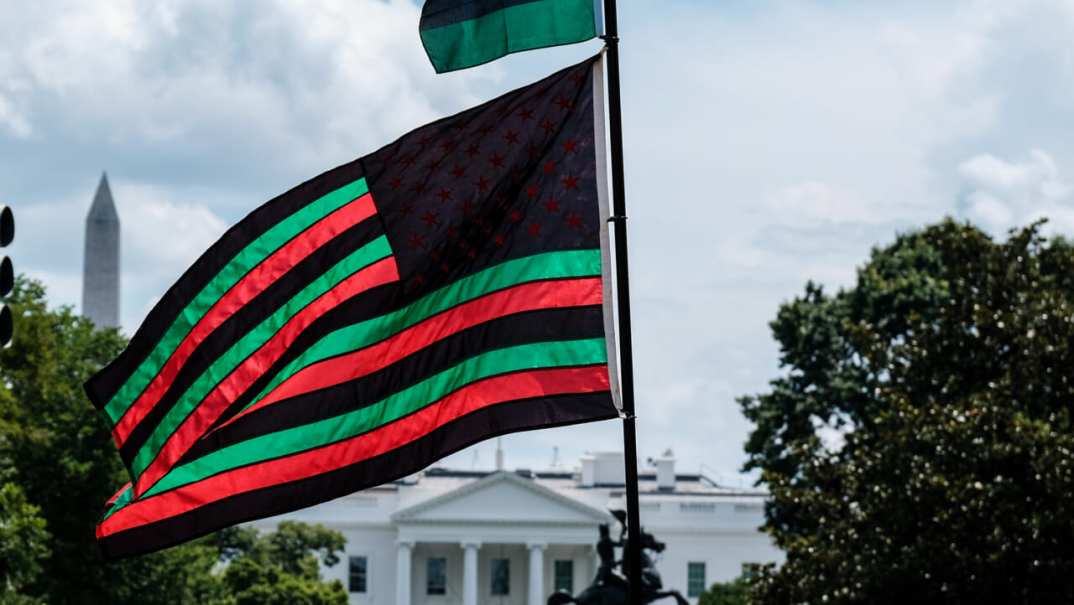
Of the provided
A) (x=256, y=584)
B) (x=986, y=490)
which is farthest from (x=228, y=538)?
(x=986, y=490)

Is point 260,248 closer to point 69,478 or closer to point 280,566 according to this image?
point 69,478

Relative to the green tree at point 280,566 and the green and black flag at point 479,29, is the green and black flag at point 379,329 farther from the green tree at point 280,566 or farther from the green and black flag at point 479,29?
the green tree at point 280,566

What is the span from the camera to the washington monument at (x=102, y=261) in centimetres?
8700

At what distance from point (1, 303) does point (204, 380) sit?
5.40 metres

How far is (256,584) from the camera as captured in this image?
6372 cm

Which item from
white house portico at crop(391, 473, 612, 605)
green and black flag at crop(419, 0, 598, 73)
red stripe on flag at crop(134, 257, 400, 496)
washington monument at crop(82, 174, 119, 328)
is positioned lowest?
red stripe on flag at crop(134, 257, 400, 496)

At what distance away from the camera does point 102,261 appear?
88.5 metres

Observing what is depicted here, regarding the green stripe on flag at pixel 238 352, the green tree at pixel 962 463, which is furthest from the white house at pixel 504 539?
the green stripe on flag at pixel 238 352

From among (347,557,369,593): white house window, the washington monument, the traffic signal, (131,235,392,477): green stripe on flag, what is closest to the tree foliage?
A: the traffic signal

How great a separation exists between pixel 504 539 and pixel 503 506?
Result: 5.08 ft

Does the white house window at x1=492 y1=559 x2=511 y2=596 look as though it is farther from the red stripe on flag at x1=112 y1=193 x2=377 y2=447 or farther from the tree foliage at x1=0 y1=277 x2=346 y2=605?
the red stripe on flag at x1=112 y1=193 x2=377 y2=447

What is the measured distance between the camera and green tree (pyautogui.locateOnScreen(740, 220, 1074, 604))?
27125 millimetres

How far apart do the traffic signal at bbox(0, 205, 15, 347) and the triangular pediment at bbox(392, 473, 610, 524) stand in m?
80.7

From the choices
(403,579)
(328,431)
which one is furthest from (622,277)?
(403,579)
